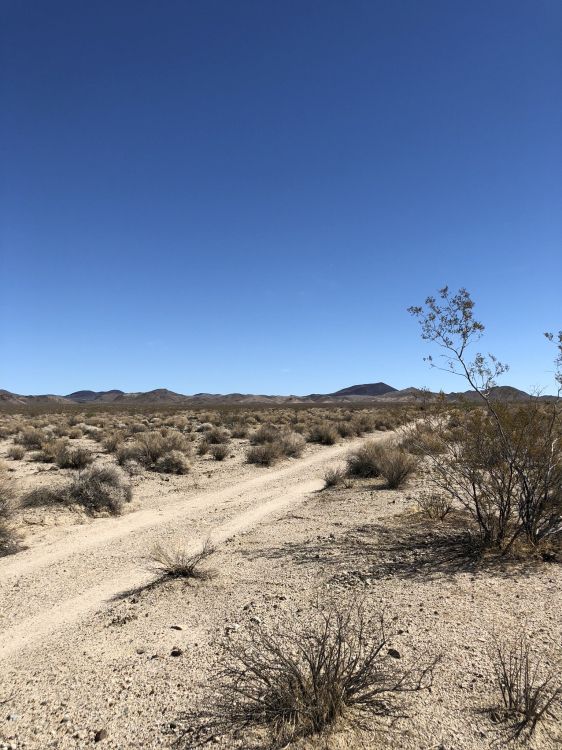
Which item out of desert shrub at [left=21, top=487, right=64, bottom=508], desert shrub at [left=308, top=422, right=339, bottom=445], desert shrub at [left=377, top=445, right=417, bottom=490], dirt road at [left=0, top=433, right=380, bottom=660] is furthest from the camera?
desert shrub at [left=308, top=422, right=339, bottom=445]

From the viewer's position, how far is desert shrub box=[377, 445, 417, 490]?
1257cm

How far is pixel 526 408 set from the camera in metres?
7.32

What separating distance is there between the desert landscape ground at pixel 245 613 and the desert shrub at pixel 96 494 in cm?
4

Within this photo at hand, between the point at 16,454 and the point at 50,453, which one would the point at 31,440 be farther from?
the point at 50,453

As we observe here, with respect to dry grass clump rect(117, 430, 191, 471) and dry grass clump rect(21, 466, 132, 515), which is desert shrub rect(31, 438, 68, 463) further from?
dry grass clump rect(21, 466, 132, 515)

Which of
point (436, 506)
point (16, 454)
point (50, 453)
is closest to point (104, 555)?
point (436, 506)

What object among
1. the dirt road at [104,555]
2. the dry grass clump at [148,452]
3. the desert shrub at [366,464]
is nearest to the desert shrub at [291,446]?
the dry grass clump at [148,452]

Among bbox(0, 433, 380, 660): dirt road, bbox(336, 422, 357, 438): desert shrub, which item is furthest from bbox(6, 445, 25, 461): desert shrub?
bbox(336, 422, 357, 438): desert shrub

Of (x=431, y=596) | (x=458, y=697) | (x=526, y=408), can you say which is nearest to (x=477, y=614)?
(x=431, y=596)

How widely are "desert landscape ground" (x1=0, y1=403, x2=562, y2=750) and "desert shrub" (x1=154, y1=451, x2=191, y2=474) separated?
3831 millimetres

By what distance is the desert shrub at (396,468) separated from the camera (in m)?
12.6

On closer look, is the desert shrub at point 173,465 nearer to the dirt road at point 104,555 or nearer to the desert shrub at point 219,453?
the desert shrub at point 219,453

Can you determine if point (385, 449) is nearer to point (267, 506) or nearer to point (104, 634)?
point (267, 506)

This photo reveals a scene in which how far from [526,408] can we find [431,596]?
11.0 ft
